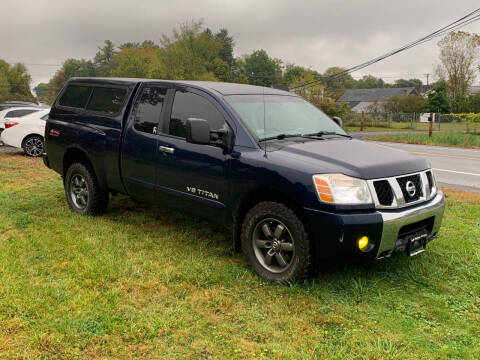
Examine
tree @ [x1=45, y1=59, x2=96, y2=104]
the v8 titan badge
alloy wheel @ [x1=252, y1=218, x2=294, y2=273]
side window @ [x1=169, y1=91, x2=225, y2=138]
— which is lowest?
alloy wheel @ [x1=252, y1=218, x2=294, y2=273]

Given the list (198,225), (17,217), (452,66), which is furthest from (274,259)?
(452,66)

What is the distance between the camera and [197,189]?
4.80 metres

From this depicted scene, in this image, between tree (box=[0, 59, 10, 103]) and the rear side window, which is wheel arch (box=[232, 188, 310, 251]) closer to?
the rear side window

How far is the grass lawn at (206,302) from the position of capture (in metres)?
3.18

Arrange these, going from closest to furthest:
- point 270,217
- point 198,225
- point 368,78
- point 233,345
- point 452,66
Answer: point 233,345 → point 270,217 → point 198,225 → point 452,66 → point 368,78

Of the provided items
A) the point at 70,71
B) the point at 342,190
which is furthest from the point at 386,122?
the point at 70,71

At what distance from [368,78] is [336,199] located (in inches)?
5297

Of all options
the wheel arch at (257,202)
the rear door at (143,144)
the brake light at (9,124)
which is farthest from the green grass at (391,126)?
the wheel arch at (257,202)

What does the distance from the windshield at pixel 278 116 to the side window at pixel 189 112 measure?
21 cm

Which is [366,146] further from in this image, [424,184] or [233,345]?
[233,345]

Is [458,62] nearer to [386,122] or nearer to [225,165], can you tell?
[386,122]

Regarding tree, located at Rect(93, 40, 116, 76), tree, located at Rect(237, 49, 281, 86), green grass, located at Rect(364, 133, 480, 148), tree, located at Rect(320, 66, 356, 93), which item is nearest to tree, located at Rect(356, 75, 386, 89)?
tree, located at Rect(320, 66, 356, 93)

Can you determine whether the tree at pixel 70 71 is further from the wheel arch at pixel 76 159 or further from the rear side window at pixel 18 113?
the wheel arch at pixel 76 159

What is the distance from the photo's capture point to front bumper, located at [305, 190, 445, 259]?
373 centimetres
